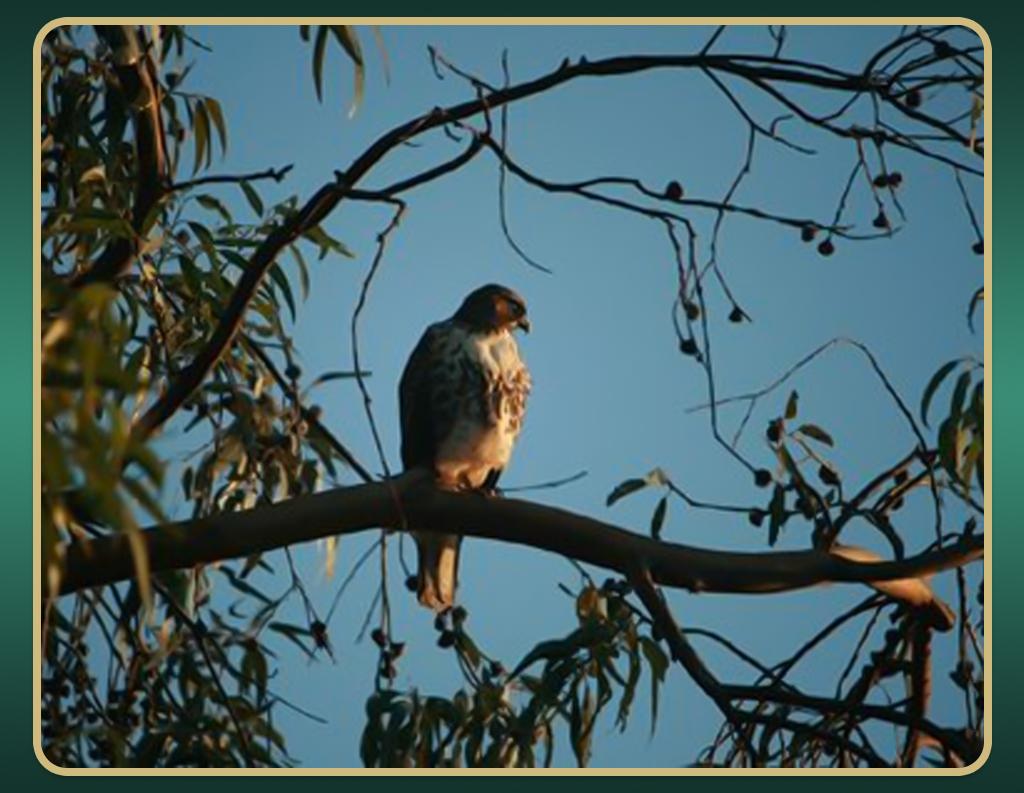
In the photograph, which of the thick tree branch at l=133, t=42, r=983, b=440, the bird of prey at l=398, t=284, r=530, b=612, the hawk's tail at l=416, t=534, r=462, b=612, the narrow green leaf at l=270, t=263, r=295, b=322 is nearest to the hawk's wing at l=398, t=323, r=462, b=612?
the bird of prey at l=398, t=284, r=530, b=612

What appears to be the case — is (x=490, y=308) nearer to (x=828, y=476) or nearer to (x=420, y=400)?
(x=420, y=400)

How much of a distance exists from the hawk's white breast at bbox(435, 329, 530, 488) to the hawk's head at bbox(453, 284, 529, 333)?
0.12ft

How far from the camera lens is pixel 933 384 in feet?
8.53

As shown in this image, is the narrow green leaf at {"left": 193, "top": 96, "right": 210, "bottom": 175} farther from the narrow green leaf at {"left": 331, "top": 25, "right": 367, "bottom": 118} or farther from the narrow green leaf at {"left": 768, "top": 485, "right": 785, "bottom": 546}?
the narrow green leaf at {"left": 768, "top": 485, "right": 785, "bottom": 546}

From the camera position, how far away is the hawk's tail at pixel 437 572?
3.06 meters

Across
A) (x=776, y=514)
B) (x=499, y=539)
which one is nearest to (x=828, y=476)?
(x=776, y=514)

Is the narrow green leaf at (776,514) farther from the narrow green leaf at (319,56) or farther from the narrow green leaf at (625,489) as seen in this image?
the narrow green leaf at (319,56)

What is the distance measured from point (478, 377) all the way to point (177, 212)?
754 millimetres

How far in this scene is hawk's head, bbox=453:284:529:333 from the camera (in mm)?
3457

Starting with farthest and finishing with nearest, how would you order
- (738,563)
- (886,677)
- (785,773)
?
(886,677), (738,563), (785,773)

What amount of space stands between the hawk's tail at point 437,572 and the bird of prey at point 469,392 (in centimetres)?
17

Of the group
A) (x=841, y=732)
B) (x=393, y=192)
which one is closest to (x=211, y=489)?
(x=393, y=192)

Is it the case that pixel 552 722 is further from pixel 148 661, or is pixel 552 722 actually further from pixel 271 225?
pixel 271 225

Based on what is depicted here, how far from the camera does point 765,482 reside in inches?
105
